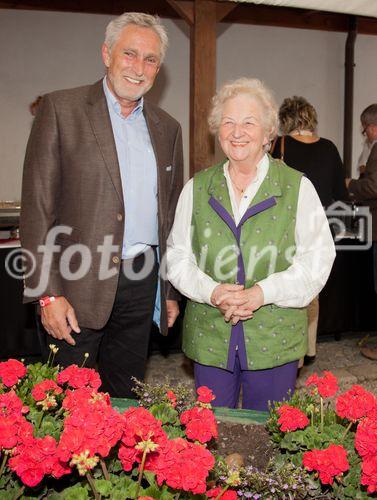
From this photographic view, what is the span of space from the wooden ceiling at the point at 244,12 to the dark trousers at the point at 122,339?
512 cm

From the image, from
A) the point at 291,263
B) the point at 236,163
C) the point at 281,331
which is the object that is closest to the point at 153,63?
the point at 236,163

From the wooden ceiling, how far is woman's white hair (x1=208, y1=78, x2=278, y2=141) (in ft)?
16.3

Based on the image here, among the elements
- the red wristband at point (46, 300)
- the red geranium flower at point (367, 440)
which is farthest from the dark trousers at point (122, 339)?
the red geranium flower at point (367, 440)

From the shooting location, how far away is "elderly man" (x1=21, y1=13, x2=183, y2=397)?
5.93ft

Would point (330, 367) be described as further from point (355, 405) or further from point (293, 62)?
point (293, 62)

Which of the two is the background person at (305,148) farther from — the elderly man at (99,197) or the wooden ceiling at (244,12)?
the wooden ceiling at (244,12)

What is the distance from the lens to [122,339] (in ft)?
6.85

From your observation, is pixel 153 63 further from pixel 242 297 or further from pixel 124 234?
pixel 242 297

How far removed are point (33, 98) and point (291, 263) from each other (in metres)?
6.11

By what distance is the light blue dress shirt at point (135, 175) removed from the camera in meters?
1.92

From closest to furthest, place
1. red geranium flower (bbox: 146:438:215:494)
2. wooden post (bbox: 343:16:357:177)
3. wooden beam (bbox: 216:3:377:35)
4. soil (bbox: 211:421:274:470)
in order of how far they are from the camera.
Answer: red geranium flower (bbox: 146:438:215:494), soil (bbox: 211:421:274:470), wooden beam (bbox: 216:3:377:35), wooden post (bbox: 343:16:357:177)

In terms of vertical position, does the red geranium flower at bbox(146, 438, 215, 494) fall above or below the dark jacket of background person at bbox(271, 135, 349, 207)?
below

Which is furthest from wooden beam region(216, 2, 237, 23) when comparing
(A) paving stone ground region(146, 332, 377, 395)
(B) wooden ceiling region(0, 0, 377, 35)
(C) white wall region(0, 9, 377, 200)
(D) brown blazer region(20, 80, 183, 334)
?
(D) brown blazer region(20, 80, 183, 334)

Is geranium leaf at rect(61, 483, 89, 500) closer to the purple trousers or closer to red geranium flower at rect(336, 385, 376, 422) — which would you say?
A: red geranium flower at rect(336, 385, 376, 422)
